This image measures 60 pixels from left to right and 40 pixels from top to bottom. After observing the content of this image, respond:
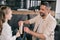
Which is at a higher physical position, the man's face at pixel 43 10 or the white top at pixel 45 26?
the man's face at pixel 43 10

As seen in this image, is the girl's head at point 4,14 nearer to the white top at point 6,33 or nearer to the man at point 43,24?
the white top at point 6,33

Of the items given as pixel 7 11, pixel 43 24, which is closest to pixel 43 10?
pixel 43 24

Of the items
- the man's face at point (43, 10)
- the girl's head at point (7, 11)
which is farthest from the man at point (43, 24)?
the girl's head at point (7, 11)

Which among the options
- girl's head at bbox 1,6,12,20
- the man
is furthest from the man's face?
girl's head at bbox 1,6,12,20

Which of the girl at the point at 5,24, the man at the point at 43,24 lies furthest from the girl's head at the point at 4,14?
the man at the point at 43,24

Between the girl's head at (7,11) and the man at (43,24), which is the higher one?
the girl's head at (7,11)

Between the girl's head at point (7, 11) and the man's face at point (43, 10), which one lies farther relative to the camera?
the man's face at point (43, 10)

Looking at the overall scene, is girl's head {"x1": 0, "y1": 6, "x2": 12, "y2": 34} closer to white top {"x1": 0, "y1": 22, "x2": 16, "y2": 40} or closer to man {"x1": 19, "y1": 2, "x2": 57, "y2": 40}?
white top {"x1": 0, "y1": 22, "x2": 16, "y2": 40}

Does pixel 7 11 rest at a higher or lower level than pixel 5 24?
higher

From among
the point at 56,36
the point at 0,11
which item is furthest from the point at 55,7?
the point at 0,11

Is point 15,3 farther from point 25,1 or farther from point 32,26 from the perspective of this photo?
point 32,26

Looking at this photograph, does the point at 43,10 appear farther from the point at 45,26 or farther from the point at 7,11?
the point at 7,11

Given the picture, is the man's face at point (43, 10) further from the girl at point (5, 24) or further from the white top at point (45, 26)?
the girl at point (5, 24)

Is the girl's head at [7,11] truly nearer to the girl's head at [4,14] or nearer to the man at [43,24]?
the girl's head at [4,14]
